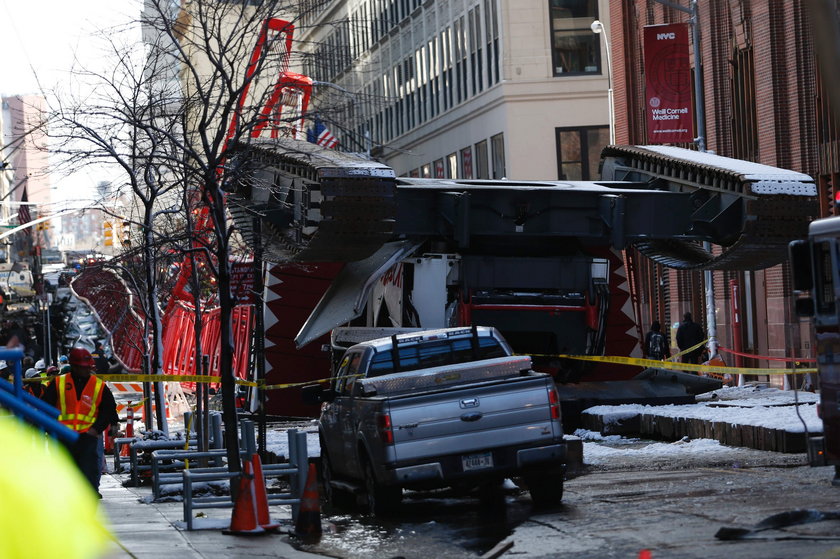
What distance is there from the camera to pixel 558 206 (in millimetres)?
23531

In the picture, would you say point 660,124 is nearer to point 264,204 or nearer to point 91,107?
point 264,204

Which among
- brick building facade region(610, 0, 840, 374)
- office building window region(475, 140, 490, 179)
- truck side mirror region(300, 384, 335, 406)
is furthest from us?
office building window region(475, 140, 490, 179)

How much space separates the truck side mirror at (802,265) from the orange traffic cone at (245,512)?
5.13 metres

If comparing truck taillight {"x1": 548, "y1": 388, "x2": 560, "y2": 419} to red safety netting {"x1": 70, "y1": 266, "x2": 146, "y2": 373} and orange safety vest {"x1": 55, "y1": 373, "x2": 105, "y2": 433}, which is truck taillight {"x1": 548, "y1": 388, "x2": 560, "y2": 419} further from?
Result: red safety netting {"x1": 70, "y1": 266, "x2": 146, "y2": 373}

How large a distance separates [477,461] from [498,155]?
42.3 meters

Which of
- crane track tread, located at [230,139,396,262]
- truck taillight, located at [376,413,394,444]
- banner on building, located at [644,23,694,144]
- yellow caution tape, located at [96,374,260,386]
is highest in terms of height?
banner on building, located at [644,23,694,144]

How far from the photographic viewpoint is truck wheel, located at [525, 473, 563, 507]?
45.4ft

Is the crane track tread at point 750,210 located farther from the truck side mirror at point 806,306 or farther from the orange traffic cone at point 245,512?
the orange traffic cone at point 245,512

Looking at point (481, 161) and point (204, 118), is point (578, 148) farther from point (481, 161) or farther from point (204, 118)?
point (204, 118)

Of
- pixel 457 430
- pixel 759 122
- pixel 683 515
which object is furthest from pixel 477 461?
pixel 759 122

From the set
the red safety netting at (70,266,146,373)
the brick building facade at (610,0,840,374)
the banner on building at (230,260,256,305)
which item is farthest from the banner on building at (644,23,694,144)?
the red safety netting at (70,266,146,373)

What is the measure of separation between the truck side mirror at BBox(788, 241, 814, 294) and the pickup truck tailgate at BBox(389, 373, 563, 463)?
8.16ft

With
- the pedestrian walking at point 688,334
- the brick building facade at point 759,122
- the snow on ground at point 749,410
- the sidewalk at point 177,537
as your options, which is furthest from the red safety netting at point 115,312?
the sidewalk at point 177,537

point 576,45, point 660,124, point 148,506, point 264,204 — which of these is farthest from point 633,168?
point 576,45
